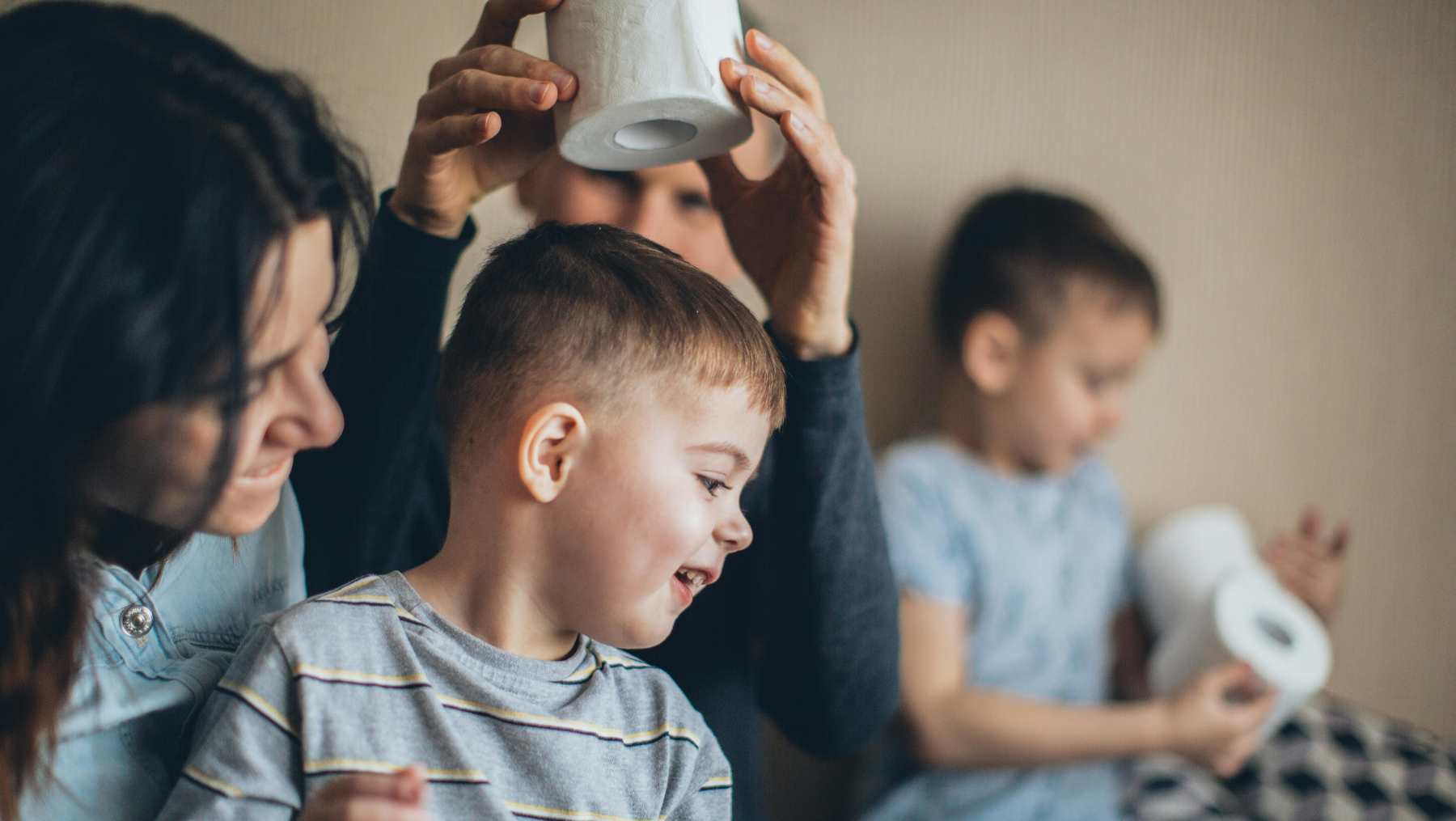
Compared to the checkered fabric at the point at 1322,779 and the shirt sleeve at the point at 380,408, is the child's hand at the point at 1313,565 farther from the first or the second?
the shirt sleeve at the point at 380,408

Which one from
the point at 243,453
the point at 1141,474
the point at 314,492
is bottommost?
the point at 1141,474

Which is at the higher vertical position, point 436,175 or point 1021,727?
point 436,175

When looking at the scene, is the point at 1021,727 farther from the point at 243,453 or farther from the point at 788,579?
the point at 243,453

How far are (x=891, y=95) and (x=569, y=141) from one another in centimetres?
80

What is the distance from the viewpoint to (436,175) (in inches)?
29.9

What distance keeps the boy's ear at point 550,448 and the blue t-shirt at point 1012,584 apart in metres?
0.70

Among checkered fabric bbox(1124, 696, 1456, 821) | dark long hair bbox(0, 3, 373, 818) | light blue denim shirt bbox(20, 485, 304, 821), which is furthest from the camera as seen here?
checkered fabric bbox(1124, 696, 1456, 821)

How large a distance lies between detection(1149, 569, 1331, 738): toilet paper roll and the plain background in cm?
24

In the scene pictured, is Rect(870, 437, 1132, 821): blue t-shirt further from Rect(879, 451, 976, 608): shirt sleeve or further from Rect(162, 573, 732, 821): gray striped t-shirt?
Rect(162, 573, 732, 821): gray striped t-shirt

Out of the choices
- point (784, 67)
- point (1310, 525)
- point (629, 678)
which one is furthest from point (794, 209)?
point (1310, 525)

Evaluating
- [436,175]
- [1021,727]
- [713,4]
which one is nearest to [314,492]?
[436,175]

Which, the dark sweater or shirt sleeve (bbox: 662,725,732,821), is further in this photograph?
the dark sweater

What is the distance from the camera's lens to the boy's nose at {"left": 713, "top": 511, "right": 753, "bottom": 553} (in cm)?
69

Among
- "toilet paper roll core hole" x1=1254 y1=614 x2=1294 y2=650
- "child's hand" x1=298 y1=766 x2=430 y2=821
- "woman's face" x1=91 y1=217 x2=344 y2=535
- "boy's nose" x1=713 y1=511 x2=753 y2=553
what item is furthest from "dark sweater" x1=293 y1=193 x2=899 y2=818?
"toilet paper roll core hole" x1=1254 y1=614 x2=1294 y2=650
